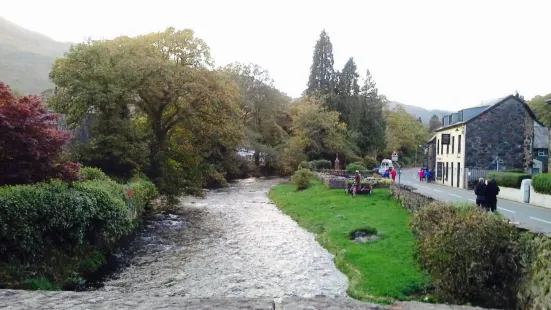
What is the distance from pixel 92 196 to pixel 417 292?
404 inches

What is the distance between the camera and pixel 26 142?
12312 mm

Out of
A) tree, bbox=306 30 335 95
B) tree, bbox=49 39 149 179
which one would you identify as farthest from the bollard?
tree, bbox=306 30 335 95

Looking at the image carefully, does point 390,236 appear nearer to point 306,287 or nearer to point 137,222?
point 306,287

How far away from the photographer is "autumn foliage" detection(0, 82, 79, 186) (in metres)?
12.2

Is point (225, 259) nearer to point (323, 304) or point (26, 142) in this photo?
point (26, 142)

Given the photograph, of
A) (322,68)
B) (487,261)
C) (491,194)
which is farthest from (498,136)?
(322,68)

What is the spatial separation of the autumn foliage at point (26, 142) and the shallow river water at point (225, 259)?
3935 mm

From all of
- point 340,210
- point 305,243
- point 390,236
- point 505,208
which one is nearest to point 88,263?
point 305,243

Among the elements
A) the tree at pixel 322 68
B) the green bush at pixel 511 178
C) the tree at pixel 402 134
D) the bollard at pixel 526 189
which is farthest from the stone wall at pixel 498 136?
the tree at pixel 402 134

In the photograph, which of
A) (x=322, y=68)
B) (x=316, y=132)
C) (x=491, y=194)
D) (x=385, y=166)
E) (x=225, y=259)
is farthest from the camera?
(x=322, y=68)

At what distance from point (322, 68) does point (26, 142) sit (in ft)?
193

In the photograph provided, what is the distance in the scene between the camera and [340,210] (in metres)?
24.9

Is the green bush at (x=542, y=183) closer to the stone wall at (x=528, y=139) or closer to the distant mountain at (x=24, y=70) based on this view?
the stone wall at (x=528, y=139)

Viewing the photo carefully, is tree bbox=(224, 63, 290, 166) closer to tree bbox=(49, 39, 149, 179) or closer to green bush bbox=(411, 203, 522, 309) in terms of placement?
tree bbox=(49, 39, 149, 179)
